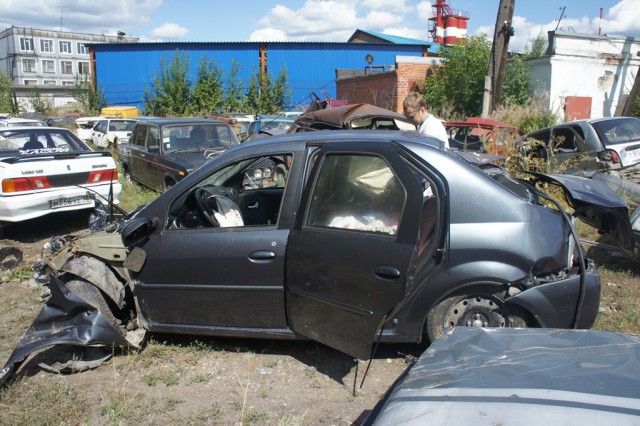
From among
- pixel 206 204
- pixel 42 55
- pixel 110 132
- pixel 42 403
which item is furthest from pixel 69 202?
pixel 42 55

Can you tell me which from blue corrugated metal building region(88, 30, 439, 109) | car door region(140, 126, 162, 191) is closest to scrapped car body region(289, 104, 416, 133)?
car door region(140, 126, 162, 191)

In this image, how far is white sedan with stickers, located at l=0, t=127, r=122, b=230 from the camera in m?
7.07

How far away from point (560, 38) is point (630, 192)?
53.4 ft

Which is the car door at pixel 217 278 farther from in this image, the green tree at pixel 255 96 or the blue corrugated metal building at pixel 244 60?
the blue corrugated metal building at pixel 244 60

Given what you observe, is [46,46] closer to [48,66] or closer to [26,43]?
[26,43]

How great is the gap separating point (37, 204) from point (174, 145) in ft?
10.4

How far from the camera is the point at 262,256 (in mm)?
3807

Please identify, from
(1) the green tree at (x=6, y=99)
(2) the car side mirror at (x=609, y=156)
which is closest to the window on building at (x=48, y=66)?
(1) the green tree at (x=6, y=99)

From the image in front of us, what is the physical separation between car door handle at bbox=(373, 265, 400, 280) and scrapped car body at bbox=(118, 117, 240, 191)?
645cm

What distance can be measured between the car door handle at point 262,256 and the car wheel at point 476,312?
1.18 meters

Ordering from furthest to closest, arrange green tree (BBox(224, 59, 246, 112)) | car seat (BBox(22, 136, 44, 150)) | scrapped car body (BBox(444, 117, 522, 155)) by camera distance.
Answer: green tree (BBox(224, 59, 246, 112)) < scrapped car body (BBox(444, 117, 522, 155)) < car seat (BBox(22, 136, 44, 150))

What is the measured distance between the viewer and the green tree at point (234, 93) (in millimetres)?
32812

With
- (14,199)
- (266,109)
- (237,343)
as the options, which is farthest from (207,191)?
(266,109)

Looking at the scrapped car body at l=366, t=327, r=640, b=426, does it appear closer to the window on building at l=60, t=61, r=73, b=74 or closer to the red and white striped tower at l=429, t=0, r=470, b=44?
the red and white striped tower at l=429, t=0, r=470, b=44
